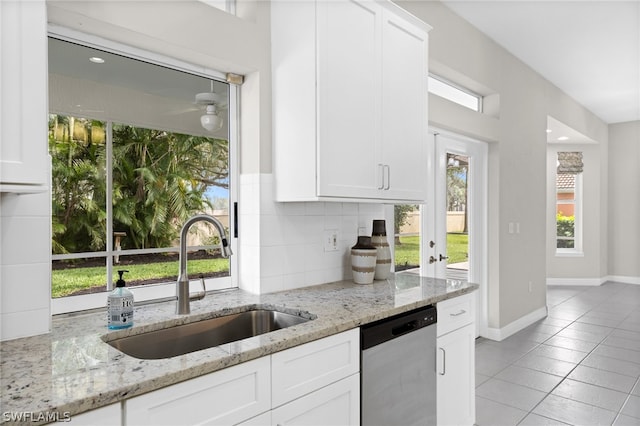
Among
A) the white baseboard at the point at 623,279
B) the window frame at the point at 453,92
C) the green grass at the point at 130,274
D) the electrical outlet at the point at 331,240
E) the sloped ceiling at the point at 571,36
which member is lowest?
the white baseboard at the point at 623,279

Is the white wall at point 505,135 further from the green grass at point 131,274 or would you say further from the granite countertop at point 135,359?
the green grass at point 131,274

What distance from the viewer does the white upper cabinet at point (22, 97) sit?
111cm

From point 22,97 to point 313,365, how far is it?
1.22m

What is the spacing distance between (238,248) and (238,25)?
1.14 metres

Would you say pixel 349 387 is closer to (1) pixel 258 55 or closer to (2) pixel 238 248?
(2) pixel 238 248

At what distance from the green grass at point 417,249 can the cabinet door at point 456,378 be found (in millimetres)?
973

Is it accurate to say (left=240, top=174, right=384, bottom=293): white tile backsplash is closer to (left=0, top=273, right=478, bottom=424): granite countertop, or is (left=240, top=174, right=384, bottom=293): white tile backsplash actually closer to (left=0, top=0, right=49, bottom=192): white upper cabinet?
(left=0, top=273, right=478, bottom=424): granite countertop

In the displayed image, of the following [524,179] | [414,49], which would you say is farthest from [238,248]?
[524,179]

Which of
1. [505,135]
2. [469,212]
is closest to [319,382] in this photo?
[469,212]

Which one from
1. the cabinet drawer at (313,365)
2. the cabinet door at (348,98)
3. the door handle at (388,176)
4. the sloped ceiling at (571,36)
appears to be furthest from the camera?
the sloped ceiling at (571,36)

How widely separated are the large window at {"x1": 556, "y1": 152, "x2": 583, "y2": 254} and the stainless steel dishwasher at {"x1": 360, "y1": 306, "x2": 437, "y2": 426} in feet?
22.2

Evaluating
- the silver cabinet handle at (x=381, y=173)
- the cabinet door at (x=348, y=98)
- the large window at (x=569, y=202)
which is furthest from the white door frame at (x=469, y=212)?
the large window at (x=569, y=202)

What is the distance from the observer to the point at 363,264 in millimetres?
2410

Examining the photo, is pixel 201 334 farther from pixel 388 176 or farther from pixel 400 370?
pixel 388 176
